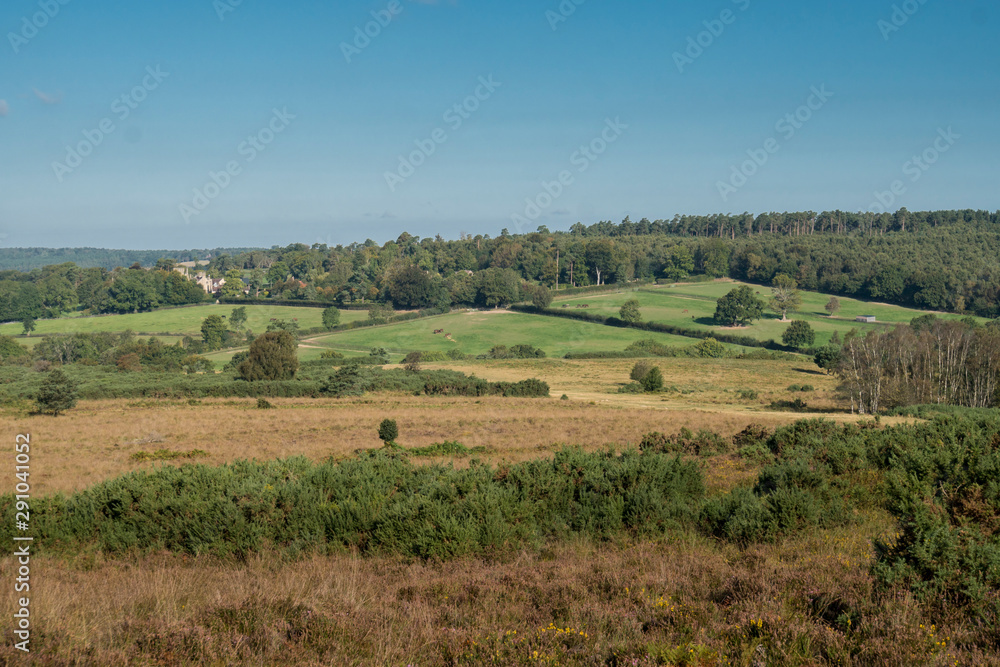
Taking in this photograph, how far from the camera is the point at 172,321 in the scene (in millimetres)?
118438

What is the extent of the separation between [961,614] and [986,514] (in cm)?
286

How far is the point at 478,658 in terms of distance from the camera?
214 inches

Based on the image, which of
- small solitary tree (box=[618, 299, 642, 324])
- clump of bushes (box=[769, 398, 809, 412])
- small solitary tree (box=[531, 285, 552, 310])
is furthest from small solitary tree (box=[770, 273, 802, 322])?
clump of bushes (box=[769, 398, 809, 412])

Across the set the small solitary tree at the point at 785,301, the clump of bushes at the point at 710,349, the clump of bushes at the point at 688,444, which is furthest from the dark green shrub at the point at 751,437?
the small solitary tree at the point at 785,301

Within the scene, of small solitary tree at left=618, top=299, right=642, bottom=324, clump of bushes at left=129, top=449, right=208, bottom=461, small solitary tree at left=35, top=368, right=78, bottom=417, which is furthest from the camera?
small solitary tree at left=618, top=299, right=642, bottom=324

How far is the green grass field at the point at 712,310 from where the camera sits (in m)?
98.8

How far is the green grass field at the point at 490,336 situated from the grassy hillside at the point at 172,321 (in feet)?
41.8

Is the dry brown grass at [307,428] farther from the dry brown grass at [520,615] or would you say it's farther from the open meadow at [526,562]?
the dry brown grass at [520,615]

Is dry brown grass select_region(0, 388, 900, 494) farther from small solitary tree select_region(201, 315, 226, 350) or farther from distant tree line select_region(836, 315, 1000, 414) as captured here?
small solitary tree select_region(201, 315, 226, 350)

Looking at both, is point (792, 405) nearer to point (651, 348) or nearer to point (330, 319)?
point (651, 348)

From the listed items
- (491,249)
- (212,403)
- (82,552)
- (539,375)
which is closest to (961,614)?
(82,552)

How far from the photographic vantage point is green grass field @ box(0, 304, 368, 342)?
110 meters

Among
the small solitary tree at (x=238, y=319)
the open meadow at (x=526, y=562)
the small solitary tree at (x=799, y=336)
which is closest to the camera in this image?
the open meadow at (x=526, y=562)

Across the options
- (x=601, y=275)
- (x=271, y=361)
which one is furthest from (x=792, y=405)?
(x=601, y=275)
